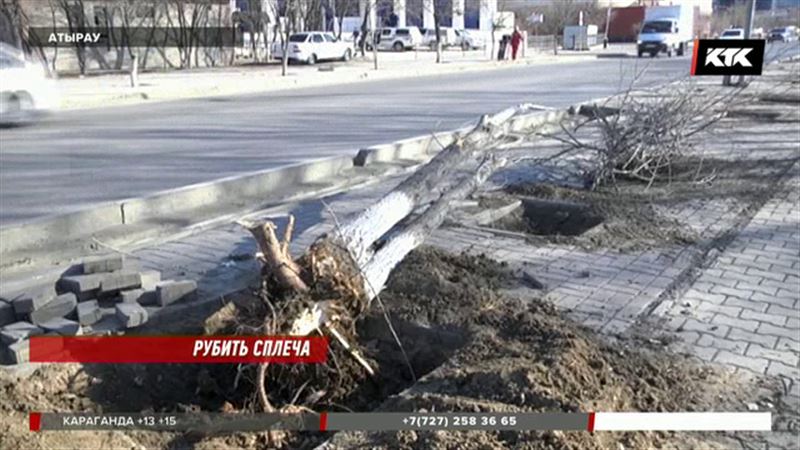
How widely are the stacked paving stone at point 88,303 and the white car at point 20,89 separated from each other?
11.0m

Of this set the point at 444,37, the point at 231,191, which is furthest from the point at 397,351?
the point at 444,37

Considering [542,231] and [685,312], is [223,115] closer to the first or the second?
[542,231]

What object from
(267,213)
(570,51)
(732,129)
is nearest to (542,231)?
(267,213)

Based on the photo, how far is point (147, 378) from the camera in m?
3.72

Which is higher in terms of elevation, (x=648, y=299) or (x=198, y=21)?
(x=198, y=21)

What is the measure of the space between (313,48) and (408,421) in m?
36.6

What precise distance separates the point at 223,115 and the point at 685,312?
12758mm

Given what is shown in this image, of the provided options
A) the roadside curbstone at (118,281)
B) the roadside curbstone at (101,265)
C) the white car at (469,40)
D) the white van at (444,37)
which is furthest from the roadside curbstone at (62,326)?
the white car at (469,40)

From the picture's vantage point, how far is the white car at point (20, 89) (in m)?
13.7

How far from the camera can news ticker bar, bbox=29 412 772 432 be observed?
9.44ft

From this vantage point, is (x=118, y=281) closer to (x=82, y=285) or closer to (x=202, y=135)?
(x=82, y=285)

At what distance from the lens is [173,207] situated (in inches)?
289

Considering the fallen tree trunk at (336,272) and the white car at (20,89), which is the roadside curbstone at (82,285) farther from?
the white car at (20,89)

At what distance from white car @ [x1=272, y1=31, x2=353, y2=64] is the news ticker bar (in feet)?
114
